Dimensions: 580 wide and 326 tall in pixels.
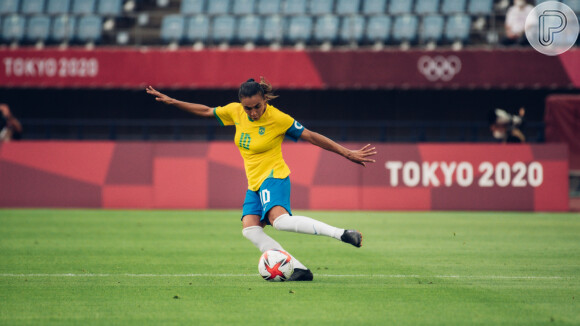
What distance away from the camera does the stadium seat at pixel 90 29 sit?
25.0 m

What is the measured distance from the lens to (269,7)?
1035 inches

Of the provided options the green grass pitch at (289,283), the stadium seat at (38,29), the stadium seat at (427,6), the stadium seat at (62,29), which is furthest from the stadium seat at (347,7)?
the green grass pitch at (289,283)

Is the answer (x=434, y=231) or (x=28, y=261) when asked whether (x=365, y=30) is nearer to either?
(x=434, y=231)

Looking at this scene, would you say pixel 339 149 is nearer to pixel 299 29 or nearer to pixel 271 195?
pixel 271 195

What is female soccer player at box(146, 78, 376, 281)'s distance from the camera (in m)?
8.30

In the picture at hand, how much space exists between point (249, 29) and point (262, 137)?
1686 cm

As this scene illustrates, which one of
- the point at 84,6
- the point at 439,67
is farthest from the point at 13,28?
the point at 439,67

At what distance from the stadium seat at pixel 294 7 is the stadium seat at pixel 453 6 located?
14.0 feet

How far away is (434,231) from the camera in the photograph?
49.4ft

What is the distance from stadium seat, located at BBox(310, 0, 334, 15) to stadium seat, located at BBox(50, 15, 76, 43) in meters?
7.24

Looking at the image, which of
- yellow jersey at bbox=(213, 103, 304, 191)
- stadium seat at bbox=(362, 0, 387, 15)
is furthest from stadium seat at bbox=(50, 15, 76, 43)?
yellow jersey at bbox=(213, 103, 304, 191)

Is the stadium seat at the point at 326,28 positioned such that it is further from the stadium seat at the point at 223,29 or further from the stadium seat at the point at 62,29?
the stadium seat at the point at 62,29

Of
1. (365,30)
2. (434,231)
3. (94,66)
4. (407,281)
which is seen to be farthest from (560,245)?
(94,66)

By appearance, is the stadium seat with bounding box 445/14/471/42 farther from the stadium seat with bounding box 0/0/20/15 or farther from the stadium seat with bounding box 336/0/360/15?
the stadium seat with bounding box 0/0/20/15
